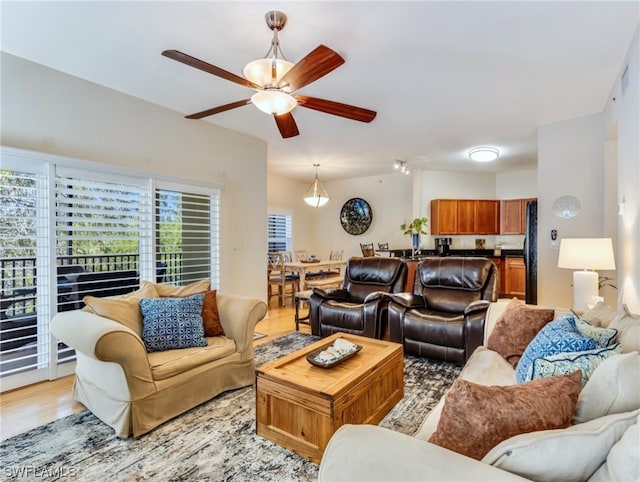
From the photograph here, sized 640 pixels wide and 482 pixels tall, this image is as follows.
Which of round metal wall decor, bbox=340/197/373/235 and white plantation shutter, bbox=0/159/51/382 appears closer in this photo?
white plantation shutter, bbox=0/159/51/382

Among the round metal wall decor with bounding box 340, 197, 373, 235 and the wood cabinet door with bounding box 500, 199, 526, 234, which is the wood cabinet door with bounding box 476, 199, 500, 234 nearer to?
the wood cabinet door with bounding box 500, 199, 526, 234

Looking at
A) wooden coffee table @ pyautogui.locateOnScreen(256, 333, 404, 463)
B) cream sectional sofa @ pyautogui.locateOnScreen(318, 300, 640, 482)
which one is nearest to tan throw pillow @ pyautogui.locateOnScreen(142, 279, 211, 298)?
wooden coffee table @ pyautogui.locateOnScreen(256, 333, 404, 463)

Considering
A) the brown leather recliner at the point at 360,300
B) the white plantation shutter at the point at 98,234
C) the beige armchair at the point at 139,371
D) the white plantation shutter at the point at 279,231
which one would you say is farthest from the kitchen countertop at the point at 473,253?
the white plantation shutter at the point at 98,234

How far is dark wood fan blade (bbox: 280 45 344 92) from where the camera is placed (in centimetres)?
195

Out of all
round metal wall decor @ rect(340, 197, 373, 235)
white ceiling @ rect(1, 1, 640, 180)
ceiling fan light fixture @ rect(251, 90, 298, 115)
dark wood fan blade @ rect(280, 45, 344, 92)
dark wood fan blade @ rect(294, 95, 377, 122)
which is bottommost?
round metal wall decor @ rect(340, 197, 373, 235)

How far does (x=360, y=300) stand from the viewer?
165 inches

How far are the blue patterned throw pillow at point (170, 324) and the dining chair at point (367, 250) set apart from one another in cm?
444

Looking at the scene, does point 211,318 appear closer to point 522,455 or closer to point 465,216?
point 522,455

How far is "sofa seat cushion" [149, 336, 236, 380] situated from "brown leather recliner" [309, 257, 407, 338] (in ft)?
4.93

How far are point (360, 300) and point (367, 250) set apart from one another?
8.99 feet

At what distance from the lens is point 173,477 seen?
1711 mm

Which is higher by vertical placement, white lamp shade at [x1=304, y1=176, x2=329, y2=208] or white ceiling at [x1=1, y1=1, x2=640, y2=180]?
white ceiling at [x1=1, y1=1, x2=640, y2=180]

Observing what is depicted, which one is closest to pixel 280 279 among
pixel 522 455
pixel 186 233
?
pixel 186 233

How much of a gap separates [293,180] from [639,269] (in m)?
6.81
